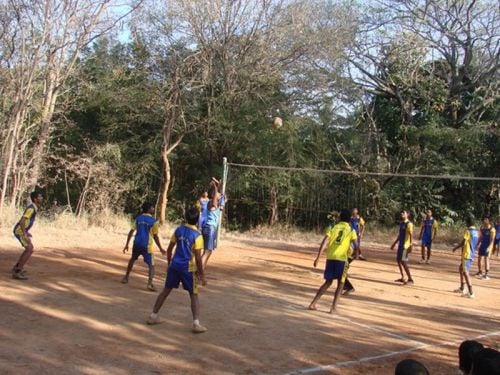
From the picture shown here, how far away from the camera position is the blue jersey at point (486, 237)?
1245cm

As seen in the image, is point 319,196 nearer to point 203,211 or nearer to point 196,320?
point 203,211

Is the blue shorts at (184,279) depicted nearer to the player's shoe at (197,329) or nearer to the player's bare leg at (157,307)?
the player's bare leg at (157,307)

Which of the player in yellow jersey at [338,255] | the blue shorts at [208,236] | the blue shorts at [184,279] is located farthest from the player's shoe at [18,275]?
the player in yellow jersey at [338,255]

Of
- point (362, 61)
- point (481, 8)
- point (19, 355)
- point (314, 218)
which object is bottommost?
point (19, 355)

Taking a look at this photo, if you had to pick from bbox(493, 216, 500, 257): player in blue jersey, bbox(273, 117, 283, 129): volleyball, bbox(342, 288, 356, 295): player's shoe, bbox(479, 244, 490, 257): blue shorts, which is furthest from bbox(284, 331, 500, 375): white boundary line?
bbox(273, 117, 283, 129): volleyball

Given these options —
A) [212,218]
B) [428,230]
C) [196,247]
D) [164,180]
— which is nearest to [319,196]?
[164,180]

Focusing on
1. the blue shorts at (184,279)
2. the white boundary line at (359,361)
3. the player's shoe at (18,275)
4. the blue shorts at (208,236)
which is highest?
the blue shorts at (208,236)

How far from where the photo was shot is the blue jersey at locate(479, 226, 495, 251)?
1245cm

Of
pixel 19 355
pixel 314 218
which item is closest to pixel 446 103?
pixel 314 218

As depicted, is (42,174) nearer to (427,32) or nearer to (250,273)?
(250,273)

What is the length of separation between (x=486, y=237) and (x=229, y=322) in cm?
826

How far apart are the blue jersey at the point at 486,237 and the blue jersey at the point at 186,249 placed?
8667mm

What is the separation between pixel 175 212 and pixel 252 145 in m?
4.29

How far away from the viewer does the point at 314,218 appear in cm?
2208
